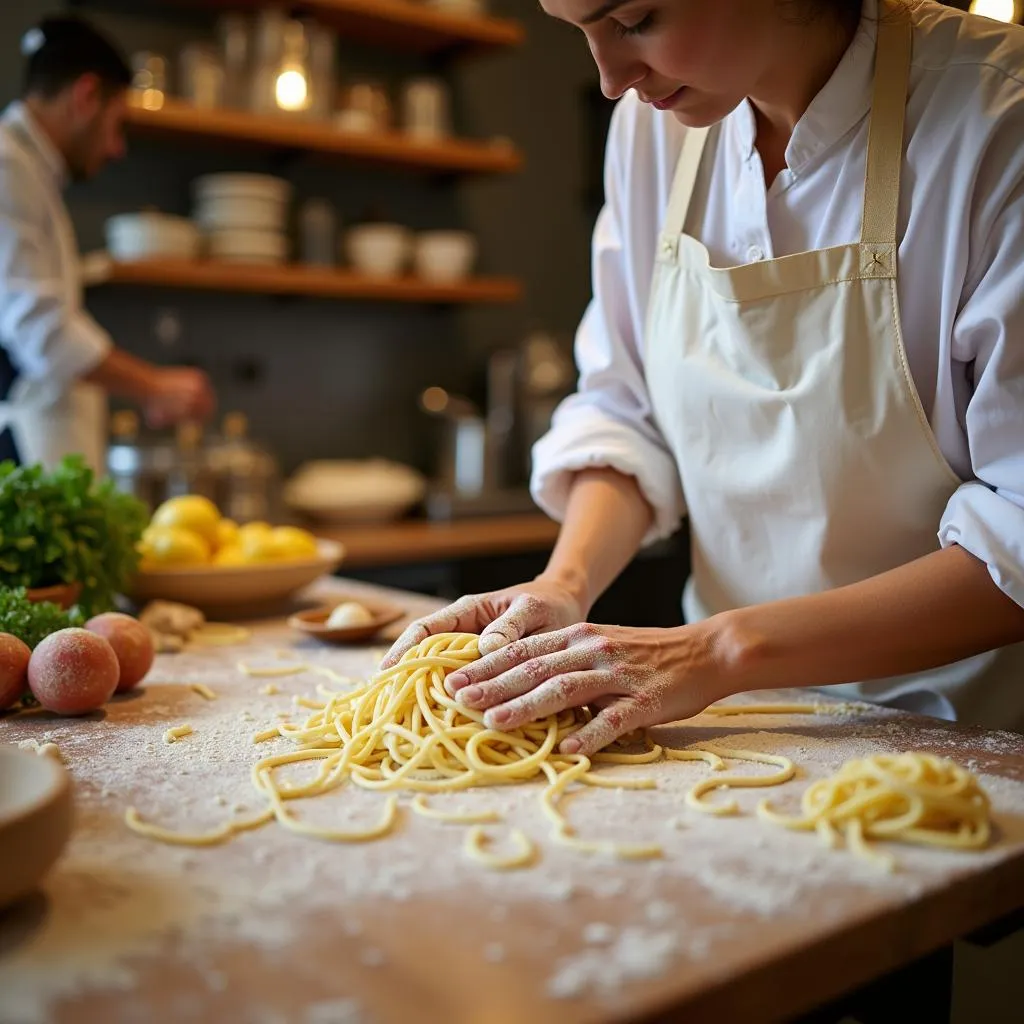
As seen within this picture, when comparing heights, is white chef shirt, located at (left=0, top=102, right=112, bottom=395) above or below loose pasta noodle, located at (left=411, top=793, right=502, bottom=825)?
above

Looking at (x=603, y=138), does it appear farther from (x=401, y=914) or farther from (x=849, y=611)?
(x=401, y=914)

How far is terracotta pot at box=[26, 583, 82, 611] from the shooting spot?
5.18 feet

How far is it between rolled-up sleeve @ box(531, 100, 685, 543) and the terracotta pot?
2.28ft

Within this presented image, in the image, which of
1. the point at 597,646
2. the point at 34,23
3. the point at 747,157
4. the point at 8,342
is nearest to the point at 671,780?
the point at 597,646

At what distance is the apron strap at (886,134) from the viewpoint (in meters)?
1.28

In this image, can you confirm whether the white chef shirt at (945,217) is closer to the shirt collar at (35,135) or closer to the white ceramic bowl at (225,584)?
the white ceramic bowl at (225,584)

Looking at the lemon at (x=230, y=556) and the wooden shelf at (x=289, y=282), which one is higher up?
the wooden shelf at (x=289, y=282)

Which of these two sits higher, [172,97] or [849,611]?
[172,97]

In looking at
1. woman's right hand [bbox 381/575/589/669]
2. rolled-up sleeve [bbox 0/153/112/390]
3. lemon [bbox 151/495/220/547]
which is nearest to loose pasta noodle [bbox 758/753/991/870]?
woman's right hand [bbox 381/575/589/669]

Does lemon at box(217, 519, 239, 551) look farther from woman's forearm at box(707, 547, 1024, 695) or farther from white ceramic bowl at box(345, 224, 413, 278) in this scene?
white ceramic bowl at box(345, 224, 413, 278)

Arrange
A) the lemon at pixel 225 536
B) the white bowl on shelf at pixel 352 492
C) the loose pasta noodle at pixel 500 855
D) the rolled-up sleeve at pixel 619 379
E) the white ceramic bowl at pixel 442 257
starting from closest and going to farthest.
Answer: the loose pasta noodle at pixel 500 855 < the rolled-up sleeve at pixel 619 379 < the lemon at pixel 225 536 < the white bowl on shelf at pixel 352 492 < the white ceramic bowl at pixel 442 257

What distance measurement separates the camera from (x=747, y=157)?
1437 millimetres

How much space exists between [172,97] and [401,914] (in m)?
3.15

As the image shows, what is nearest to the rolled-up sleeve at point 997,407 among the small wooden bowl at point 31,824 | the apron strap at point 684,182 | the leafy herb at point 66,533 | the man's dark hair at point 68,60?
the apron strap at point 684,182
